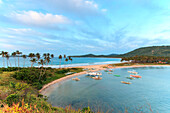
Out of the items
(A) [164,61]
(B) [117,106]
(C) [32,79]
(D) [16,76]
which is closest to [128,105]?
(B) [117,106]

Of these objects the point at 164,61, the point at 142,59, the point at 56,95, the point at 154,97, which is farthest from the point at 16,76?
the point at 164,61

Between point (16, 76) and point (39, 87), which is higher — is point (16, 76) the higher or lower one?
the higher one

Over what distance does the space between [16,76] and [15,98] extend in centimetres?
2962

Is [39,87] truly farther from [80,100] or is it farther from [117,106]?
[117,106]

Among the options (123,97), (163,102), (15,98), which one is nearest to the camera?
(15,98)

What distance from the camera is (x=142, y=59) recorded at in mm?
119125

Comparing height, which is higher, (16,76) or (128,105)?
(16,76)

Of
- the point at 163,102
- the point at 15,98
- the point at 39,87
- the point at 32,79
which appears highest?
the point at 15,98

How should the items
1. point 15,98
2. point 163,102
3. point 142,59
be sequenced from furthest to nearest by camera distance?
point 142,59, point 163,102, point 15,98

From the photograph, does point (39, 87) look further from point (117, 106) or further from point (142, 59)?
point (142, 59)

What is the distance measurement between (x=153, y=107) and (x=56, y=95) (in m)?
29.1

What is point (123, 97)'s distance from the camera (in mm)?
27625

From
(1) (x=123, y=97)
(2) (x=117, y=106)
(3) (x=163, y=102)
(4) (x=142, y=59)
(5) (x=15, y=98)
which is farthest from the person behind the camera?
(4) (x=142, y=59)

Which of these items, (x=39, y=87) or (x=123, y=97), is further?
(x=39, y=87)
